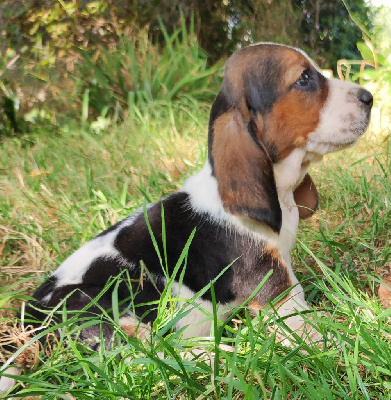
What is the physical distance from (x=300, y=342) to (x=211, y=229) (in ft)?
3.38

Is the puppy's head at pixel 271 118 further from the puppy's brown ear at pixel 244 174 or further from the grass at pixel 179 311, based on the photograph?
the grass at pixel 179 311

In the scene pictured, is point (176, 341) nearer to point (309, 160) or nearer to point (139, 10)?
point (309, 160)

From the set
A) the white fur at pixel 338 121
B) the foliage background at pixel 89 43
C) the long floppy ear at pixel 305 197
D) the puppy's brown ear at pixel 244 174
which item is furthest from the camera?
the foliage background at pixel 89 43

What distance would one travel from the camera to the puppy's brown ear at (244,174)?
3.00 meters

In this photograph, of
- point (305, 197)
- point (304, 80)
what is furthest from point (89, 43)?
point (304, 80)

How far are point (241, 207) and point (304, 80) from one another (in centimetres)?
80

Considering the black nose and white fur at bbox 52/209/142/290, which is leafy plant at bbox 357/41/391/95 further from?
white fur at bbox 52/209/142/290

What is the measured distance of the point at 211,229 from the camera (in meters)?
3.18

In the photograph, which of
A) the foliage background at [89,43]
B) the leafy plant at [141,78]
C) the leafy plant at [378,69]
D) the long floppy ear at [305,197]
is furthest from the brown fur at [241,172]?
the foliage background at [89,43]

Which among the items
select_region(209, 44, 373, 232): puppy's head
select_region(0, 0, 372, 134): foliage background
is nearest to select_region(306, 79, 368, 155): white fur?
select_region(209, 44, 373, 232): puppy's head

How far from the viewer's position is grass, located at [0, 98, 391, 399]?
7.15 feet

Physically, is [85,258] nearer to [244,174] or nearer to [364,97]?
[244,174]

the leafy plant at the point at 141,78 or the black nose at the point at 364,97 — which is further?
the leafy plant at the point at 141,78

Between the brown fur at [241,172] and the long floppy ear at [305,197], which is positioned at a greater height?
→ the brown fur at [241,172]
